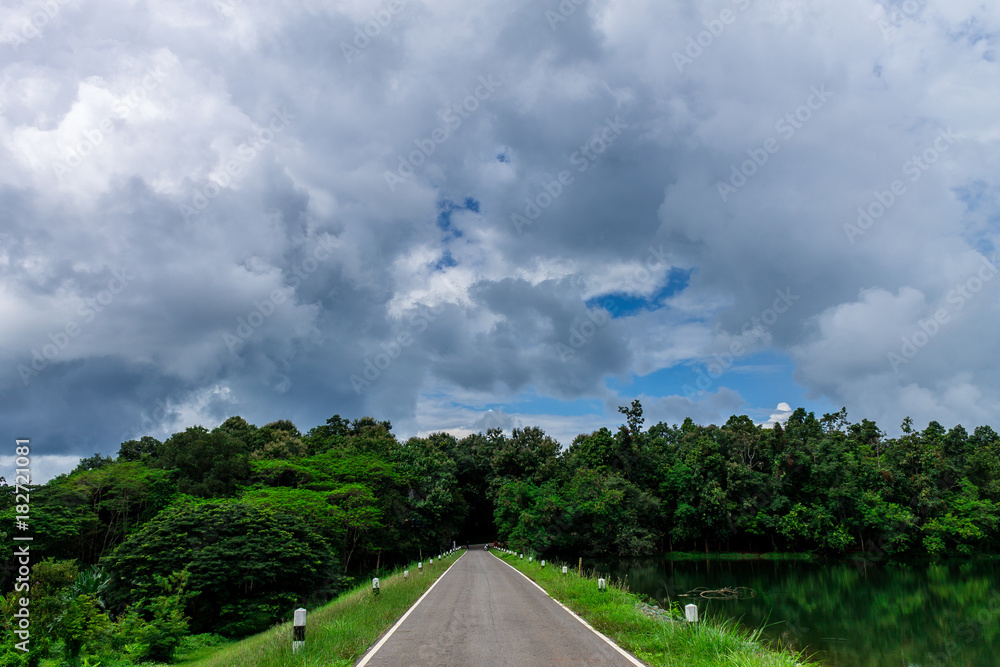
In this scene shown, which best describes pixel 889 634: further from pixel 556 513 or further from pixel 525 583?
pixel 556 513

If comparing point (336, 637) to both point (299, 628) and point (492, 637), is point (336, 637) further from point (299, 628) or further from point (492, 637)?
point (492, 637)

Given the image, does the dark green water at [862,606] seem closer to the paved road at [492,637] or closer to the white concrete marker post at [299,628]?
the paved road at [492,637]

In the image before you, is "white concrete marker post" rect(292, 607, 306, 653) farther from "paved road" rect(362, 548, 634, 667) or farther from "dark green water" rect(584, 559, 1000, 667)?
"dark green water" rect(584, 559, 1000, 667)

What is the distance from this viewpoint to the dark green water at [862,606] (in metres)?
17.3

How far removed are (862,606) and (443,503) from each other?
1386 inches

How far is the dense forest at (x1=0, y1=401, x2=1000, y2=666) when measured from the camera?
909 inches

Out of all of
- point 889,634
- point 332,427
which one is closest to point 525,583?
point 889,634

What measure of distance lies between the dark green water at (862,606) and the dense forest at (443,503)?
6.55m

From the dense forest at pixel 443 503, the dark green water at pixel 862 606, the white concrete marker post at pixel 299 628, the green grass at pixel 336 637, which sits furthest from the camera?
the dense forest at pixel 443 503

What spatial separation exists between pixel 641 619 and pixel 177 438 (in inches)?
1780

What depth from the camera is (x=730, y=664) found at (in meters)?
7.72

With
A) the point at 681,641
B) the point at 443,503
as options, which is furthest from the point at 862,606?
the point at 443,503

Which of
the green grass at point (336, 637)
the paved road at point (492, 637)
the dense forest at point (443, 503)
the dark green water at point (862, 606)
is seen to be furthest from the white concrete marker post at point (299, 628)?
the dense forest at point (443, 503)

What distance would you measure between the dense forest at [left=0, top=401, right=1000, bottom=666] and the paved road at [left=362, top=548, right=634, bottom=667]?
11401 millimetres
